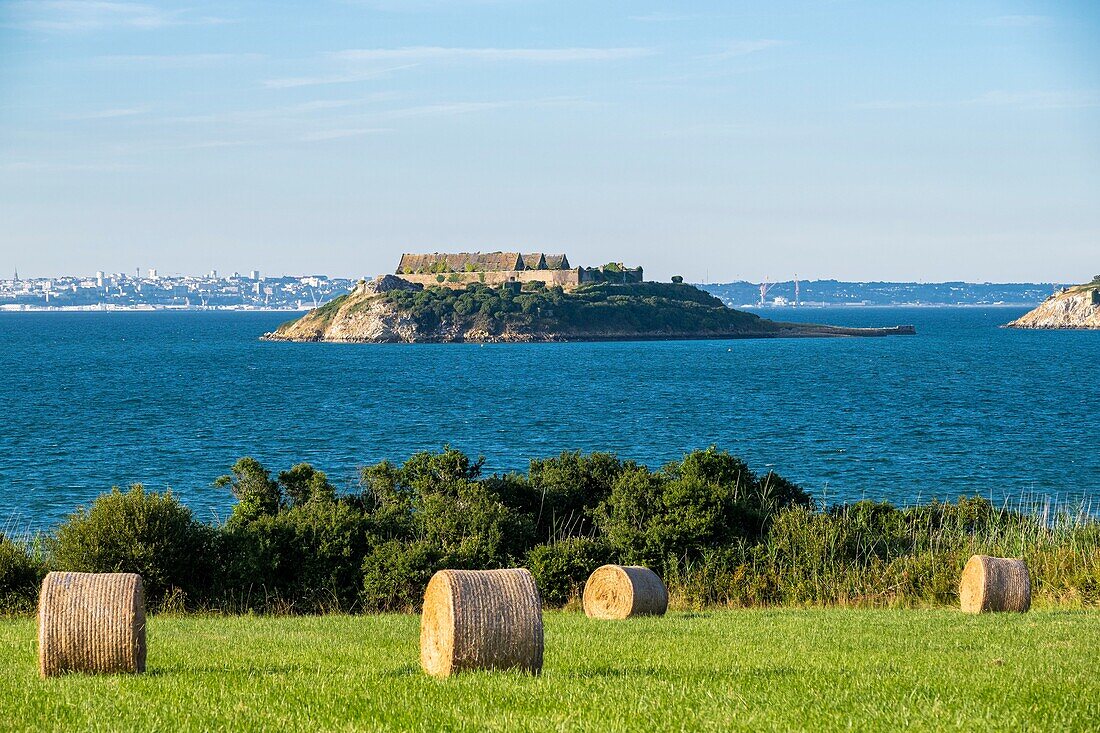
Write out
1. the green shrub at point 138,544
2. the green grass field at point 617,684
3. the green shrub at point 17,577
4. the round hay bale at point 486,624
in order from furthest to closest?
1. the green shrub at point 138,544
2. the green shrub at point 17,577
3. the round hay bale at point 486,624
4. the green grass field at point 617,684

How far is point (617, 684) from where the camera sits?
31.7ft

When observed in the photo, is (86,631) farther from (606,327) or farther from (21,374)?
(606,327)

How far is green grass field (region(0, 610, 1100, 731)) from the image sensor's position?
8195mm

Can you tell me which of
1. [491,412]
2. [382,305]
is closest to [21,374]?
[491,412]

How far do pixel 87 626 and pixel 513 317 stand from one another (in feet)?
482

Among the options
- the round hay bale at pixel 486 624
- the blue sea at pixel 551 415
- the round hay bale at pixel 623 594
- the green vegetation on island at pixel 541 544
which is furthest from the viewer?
the blue sea at pixel 551 415

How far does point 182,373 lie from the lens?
330 feet

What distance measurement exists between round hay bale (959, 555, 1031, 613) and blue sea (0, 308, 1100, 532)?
1861 centimetres

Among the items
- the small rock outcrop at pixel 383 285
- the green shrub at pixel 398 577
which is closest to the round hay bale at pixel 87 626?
the green shrub at pixel 398 577

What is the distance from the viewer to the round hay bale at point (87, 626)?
32.5 feet

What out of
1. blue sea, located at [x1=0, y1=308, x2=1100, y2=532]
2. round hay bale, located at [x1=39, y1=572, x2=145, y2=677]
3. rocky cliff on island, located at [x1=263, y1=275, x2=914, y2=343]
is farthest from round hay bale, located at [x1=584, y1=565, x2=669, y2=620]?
rocky cliff on island, located at [x1=263, y1=275, x2=914, y2=343]

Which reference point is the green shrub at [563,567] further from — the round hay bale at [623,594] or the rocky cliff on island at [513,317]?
the rocky cliff on island at [513,317]

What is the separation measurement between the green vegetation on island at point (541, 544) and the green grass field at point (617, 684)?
14.4 feet

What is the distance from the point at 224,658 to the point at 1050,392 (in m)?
78.7
